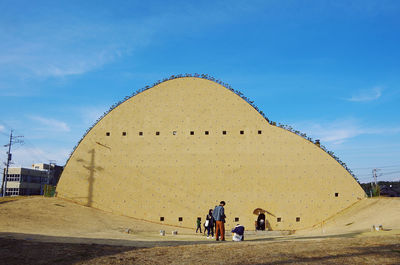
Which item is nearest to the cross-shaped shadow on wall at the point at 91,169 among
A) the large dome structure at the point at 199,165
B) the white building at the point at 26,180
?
the large dome structure at the point at 199,165

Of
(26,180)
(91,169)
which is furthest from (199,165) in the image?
(26,180)

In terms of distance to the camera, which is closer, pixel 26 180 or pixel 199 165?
pixel 199 165

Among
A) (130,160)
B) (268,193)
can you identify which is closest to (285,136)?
(268,193)

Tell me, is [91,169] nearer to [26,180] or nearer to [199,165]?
[199,165]

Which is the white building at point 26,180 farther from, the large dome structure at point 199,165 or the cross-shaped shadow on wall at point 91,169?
the large dome structure at point 199,165

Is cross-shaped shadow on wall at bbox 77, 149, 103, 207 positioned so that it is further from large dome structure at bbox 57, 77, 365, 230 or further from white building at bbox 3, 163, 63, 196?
white building at bbox 3, 163, 63, 196

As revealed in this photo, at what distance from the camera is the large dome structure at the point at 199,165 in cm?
2100

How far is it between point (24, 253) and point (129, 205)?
14.1 meters

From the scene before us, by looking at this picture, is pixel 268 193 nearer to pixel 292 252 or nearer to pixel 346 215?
pixel 346 215

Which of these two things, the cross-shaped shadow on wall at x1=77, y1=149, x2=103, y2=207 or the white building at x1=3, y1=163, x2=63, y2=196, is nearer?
the cross-shaped shadow on wall at x1=77, y1=149, x2=103, y2=207

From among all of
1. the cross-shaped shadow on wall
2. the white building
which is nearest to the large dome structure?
the cross-shaped shadow on wall

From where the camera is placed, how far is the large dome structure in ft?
68.9

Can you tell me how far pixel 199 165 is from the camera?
21.8 metres

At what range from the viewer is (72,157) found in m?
23.2
